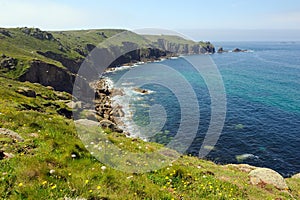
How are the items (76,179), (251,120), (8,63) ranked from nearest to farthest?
(76,179) < (251,120) < (8,63)

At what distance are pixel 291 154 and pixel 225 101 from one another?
128ft

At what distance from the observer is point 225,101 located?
82.7 metres

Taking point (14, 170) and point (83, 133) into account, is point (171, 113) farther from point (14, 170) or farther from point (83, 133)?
point (14, 170)

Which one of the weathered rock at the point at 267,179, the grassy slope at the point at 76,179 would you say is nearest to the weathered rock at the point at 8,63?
the grassy slope at the point at 76,179

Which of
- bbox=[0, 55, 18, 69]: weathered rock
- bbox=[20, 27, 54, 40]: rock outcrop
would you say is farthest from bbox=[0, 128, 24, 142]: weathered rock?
bbox=[20, 27, 54, 40]: rock outcrop

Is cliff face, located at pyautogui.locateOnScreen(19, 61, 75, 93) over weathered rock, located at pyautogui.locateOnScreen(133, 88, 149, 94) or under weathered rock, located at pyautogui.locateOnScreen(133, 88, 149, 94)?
over

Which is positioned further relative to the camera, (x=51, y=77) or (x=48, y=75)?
(x=51, y=77)

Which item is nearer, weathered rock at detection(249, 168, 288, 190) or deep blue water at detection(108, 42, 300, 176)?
weathered rock at detection(249, 168, 288, 190)

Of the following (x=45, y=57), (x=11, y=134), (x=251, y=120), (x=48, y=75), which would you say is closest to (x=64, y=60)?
(x=45, y=57)

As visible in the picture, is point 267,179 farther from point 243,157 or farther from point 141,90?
point 141,90

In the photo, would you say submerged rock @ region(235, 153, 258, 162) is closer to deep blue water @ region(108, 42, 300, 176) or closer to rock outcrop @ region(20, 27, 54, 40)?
deep blue water @ region(108, 42, 300, 176)

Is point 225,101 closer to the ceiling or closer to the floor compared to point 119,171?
closer to the floor

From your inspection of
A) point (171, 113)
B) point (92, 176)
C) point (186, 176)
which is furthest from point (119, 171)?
point (171, 113)

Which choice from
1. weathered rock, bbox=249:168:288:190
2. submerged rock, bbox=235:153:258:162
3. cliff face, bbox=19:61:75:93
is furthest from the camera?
cliff face, bbox=19:61:75:93
